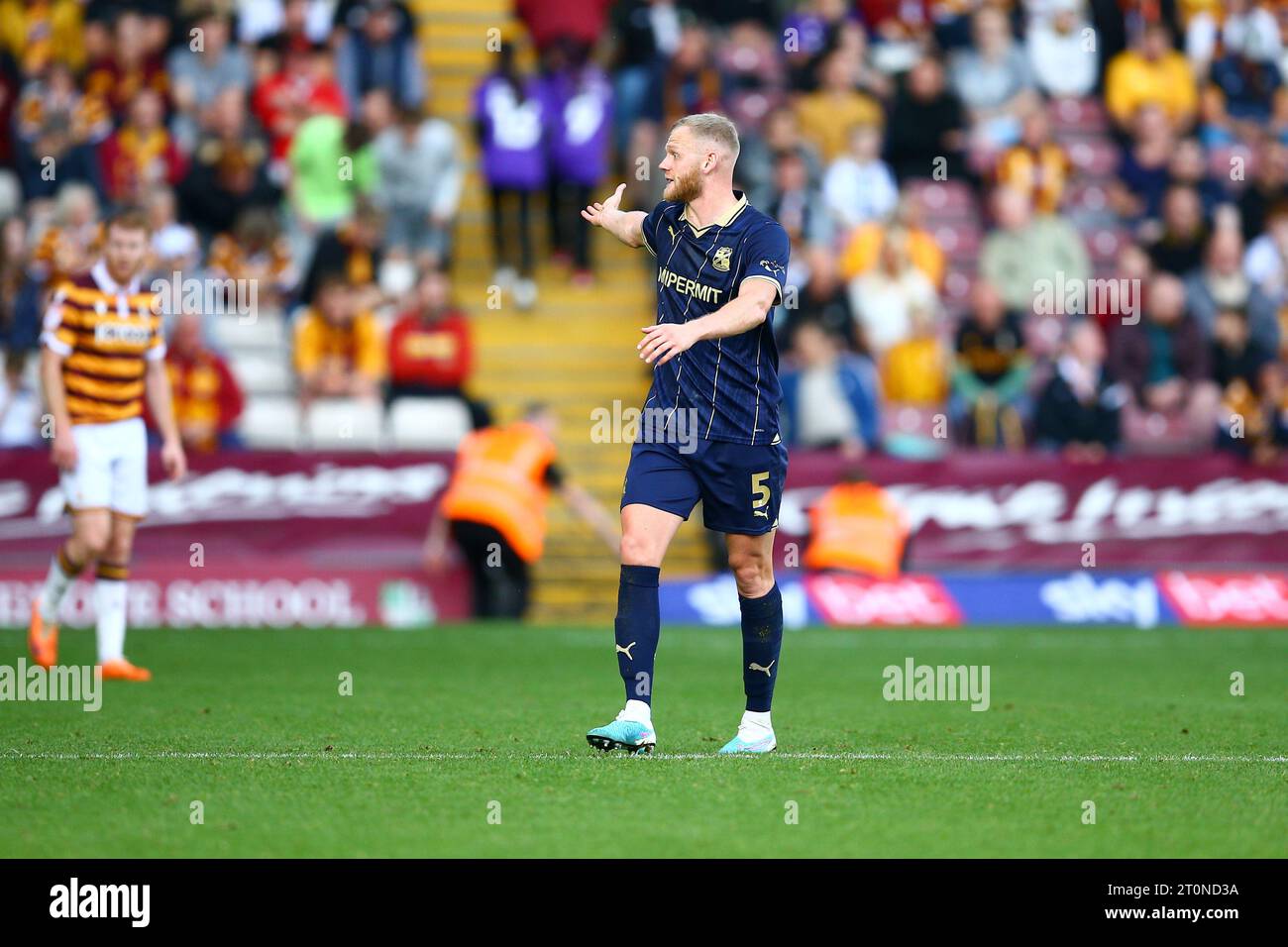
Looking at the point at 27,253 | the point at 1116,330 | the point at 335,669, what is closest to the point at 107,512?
the point at 335,669

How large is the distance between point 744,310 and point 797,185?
37.5ft

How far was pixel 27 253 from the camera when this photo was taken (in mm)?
17797

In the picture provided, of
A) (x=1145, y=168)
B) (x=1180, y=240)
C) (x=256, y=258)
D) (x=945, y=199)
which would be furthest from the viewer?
(x=945, y=199)

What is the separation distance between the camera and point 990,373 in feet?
57.9

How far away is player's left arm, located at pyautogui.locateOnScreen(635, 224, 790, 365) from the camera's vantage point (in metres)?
7.14

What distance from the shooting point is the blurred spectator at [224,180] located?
1834 centimetres

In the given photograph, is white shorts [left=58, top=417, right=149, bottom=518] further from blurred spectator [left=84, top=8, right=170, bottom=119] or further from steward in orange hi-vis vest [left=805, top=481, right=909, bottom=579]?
blurred spectator [left=84, top=8, right=170, bottom=119]

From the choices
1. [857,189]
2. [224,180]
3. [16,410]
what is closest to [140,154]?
[224,180]

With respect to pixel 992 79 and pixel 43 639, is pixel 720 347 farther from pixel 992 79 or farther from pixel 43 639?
pixel 992 79

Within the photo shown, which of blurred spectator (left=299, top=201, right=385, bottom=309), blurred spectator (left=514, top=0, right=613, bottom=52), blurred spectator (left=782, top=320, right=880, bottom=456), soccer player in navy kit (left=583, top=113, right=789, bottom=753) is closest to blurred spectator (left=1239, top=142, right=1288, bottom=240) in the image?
blurred spectator (left=782, top=320, right=880, bottom=456)

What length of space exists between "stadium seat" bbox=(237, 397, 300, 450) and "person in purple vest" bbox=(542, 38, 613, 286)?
3585 mm

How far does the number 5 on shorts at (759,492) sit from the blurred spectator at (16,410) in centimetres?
1023

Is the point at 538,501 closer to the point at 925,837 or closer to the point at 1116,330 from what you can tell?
the point at 1116,330
